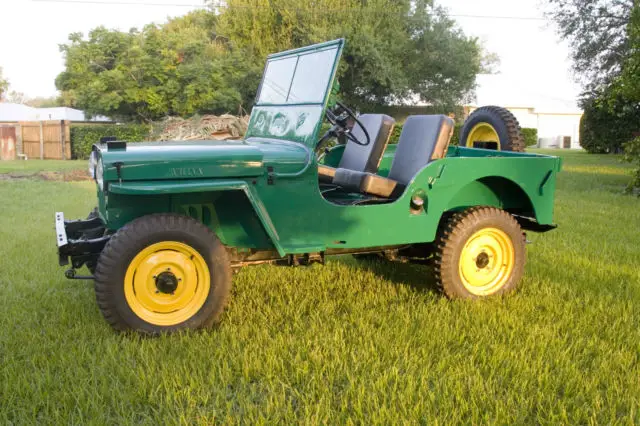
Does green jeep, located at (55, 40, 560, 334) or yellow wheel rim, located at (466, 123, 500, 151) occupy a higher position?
yellow wheel rim, located at (466, 123, 500, 151)

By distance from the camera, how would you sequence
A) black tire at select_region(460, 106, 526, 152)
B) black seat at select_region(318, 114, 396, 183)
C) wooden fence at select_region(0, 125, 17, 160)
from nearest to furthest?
black seat at select_region(318, 114, 396, 183), black tire at select_region(460, 106, 526, 152), wooden fence at select_region(0, 125, 17, 160)

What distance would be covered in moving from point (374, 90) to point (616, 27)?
11.2 m

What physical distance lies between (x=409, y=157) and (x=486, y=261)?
1.02 meters

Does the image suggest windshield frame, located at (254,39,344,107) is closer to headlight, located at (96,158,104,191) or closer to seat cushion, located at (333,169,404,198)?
seat cushion, located at (333,169,404,198)

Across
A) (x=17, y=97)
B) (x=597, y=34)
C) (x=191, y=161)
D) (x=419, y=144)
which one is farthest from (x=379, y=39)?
(x=17, y=97)

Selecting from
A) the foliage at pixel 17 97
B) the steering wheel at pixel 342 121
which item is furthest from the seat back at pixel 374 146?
the foliage at pixel 17 97

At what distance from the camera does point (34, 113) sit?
43.6 metres

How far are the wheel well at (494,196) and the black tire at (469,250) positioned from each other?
14cm

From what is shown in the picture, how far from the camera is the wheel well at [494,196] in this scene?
4.59 metres

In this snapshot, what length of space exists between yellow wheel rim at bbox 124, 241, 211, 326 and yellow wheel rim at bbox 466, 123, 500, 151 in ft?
10.4

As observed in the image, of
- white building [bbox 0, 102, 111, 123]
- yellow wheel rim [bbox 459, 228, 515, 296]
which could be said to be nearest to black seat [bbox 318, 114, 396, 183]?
yellow wheel rim [bbox 459, 228, 515, 296]

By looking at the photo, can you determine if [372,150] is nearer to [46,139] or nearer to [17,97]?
[46,139]

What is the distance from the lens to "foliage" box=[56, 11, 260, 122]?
81.7 feet

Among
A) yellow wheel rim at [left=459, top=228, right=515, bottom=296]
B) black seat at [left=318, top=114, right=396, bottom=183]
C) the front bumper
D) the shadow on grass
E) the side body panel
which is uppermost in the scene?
black seat at [left=318, top=114, right=396, bottom=183]
